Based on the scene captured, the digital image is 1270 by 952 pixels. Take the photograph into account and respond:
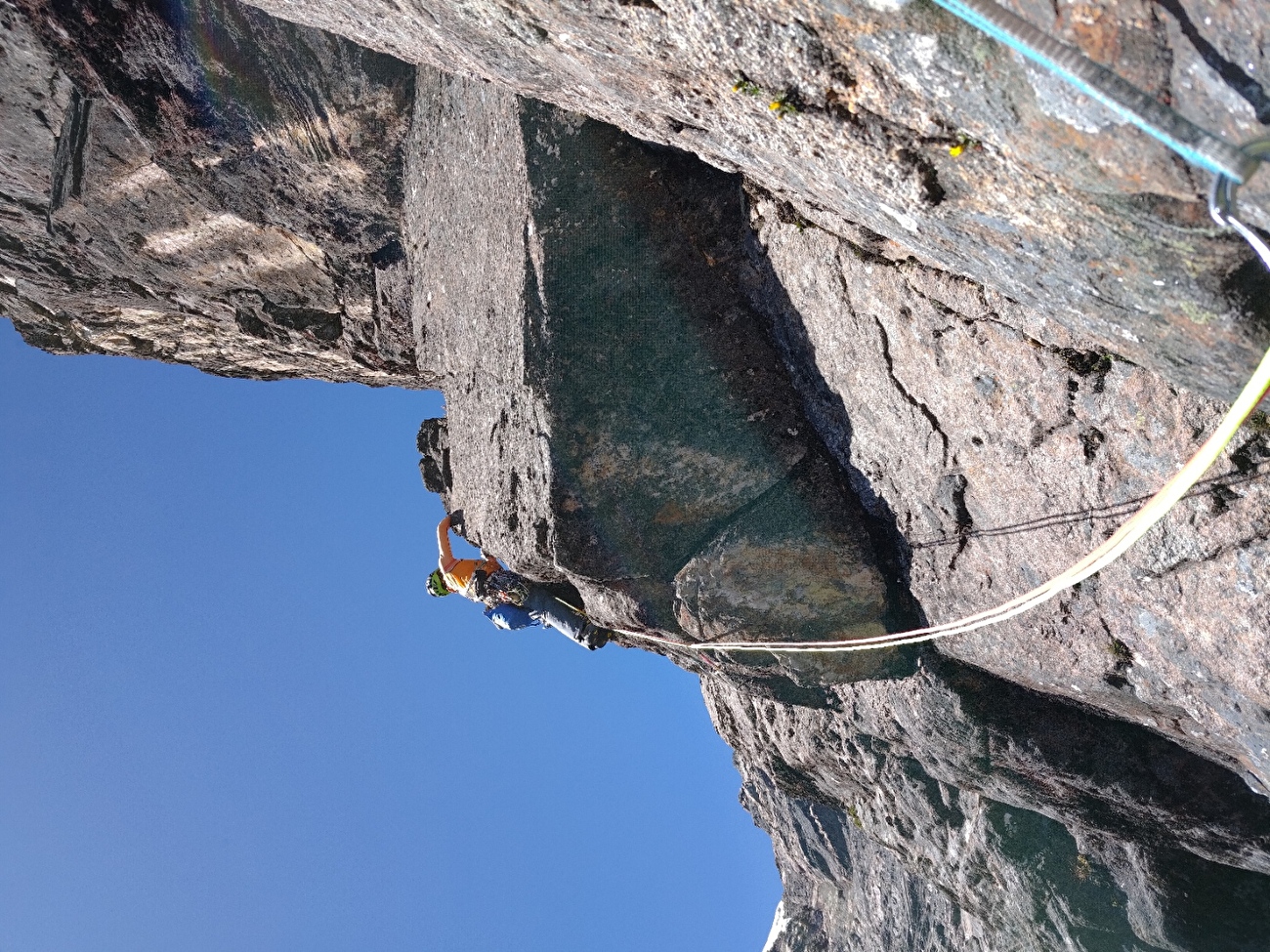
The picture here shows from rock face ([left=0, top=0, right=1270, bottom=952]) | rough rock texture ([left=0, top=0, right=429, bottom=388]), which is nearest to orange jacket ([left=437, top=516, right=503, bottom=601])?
rock face ([left=0, top=0, right=1270, bottom=952])

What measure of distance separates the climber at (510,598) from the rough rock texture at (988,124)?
380 centimetres

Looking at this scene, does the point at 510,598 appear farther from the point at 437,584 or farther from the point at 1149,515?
the point at 1149,515

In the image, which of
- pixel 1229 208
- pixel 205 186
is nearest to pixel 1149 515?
pixel 1229 208

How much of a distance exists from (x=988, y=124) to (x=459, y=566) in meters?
5.26

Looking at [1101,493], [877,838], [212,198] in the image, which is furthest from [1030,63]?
[877,838]

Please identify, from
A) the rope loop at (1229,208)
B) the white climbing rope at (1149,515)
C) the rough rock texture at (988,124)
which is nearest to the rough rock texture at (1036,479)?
the white climbing rope at (1149,515)

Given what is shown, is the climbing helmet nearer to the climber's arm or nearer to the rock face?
the climber's arm

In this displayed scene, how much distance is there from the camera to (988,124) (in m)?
2.02

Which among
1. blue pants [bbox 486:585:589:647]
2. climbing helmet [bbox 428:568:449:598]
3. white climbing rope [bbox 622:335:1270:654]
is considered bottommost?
white climbing rope [bbox 622:335:1270:654]

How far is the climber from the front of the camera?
20.8ft

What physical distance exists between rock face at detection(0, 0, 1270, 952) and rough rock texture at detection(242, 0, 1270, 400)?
0.04 ft

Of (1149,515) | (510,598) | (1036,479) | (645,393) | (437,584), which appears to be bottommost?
(1149,515)

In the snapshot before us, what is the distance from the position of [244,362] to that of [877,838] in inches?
290

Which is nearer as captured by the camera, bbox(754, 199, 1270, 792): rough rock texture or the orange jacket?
bbox(754, 199, 1270, 792): rough rock texture
